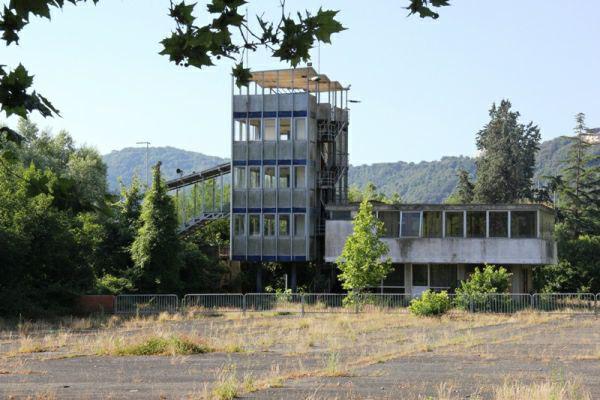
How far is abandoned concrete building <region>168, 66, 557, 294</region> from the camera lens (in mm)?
52781

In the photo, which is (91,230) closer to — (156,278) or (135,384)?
(156,278)

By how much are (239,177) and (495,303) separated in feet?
66.5

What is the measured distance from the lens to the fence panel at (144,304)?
45.2 meters

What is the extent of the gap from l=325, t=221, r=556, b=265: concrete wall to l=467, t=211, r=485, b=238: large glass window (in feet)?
1.35

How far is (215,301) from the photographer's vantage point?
158 feet

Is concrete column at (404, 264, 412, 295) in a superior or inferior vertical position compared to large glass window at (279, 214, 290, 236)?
inferior

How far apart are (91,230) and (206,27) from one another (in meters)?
45.5

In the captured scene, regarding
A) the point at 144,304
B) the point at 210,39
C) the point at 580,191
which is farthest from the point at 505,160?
the point at 210,39

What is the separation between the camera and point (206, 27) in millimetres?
6184

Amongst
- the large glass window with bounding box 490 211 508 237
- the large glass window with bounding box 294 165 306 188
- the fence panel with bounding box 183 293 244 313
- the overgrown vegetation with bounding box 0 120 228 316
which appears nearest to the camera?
the overgrown vegetation with bounding box 0 120 228 316

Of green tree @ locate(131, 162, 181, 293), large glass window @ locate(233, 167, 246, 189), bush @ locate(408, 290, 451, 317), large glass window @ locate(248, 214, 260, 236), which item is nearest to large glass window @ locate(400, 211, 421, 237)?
large glass window @ locate(248, 214, 260, 236)

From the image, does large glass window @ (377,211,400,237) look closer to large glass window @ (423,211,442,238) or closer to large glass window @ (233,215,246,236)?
large glass window @ (423,211,442,238)

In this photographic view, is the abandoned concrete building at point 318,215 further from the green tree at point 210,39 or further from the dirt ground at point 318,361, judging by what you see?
the green tree at point 210,39

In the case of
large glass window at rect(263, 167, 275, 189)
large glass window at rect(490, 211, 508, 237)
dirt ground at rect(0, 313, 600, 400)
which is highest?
large glass window at rect(263, 167, 275, 189)
